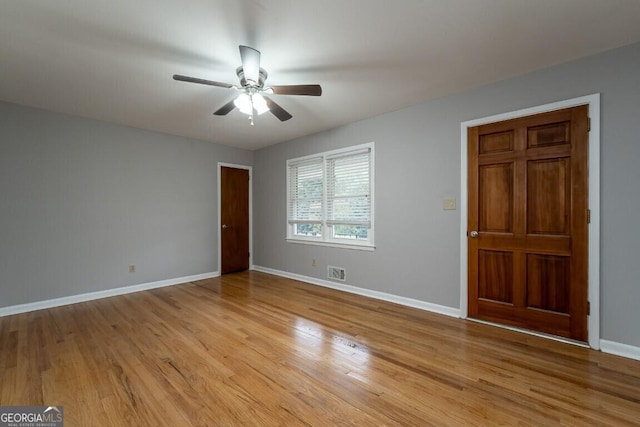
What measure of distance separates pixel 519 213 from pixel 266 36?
2.84m

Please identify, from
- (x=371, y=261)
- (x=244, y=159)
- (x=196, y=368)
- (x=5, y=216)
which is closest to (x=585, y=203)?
(x=371, y=261)

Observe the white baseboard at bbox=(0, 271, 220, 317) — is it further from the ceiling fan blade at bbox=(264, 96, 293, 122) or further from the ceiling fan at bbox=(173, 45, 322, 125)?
the ceiling fan blade at bbox=(264, 96, 293, 122)

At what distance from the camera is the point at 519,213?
269cm

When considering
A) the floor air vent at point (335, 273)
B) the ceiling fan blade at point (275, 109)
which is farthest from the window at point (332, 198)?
the ceiling fan blade at point (275, 109)

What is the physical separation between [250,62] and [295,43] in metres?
0.40

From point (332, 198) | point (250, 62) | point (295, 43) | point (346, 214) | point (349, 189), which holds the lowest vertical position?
point (346, 214)

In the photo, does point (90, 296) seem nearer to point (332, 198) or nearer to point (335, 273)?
point (335, 273)

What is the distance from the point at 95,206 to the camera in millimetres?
3830

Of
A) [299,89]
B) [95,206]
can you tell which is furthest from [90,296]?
[299,89]

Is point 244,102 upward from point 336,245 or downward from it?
upward

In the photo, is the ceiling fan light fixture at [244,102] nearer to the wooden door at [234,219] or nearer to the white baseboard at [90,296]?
the wooden door at [234,219]

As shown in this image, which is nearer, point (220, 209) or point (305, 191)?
point (305, 191)

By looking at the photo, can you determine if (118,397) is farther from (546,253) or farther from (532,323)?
→ (546,253)

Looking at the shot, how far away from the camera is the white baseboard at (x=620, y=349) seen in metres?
2.16
